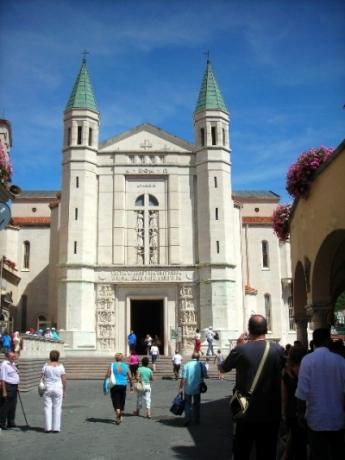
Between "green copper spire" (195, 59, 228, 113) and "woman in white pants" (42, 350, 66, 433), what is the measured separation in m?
29.9

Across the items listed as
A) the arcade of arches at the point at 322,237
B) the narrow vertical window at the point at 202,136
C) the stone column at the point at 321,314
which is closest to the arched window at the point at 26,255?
the narrow vertical window at the point at 202,136

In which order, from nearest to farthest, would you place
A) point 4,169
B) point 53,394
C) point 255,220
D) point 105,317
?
point 53,394 → point 4,169 → point 105,317 → point 255,220

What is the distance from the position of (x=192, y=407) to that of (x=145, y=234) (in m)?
25.5

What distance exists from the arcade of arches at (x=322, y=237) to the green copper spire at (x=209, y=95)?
24511 mm

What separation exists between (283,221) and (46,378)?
905cm

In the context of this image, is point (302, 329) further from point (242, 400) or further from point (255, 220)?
point (255, 220)

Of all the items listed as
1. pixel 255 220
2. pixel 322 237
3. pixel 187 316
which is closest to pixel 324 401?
pixel 322 237

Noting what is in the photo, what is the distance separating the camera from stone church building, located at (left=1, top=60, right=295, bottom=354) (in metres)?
36.1

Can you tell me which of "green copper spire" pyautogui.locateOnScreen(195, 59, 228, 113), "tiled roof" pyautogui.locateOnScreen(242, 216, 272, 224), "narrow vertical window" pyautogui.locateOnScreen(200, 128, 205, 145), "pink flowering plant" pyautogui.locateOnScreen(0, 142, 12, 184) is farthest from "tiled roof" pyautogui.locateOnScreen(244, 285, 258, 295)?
"pink flowering plant" pyautogui.locateOnScreen(0, 142, 12, 184)

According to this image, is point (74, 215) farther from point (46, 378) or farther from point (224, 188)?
point (46, 378)

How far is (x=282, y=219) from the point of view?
17281mm

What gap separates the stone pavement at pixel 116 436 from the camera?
9086 millimetres

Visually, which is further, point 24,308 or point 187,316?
point 24,308

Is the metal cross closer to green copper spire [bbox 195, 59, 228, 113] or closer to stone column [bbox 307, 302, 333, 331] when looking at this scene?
green copper spire [bbox 195, 59, 228, 113]
